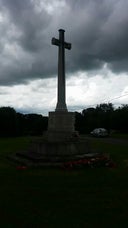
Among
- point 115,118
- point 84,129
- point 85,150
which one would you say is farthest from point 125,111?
point 85,150

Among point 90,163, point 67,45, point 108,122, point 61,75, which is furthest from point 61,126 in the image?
point 108,122

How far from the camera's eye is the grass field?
5.32m

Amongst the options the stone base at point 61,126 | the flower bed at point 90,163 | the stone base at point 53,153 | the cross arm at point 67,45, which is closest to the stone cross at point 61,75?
the cross arm at point 67,45

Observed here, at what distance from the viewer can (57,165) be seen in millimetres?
11438

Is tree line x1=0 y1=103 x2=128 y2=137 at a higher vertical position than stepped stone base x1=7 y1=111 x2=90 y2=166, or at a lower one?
higher

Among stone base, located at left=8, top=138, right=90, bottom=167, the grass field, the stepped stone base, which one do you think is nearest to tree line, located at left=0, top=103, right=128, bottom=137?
the stepped stone base

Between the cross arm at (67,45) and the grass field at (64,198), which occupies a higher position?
the cross arm at (67,45)

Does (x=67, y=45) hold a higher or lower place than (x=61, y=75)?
higher

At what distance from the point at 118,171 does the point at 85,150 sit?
140 inches

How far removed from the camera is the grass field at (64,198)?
5.32 metres

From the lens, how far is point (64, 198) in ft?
22.3

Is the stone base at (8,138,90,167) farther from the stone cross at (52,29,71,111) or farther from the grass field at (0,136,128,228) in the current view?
the stone cross at (52,29,71,111)

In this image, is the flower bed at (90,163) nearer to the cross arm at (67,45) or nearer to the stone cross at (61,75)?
Result: the stone cross at (61,75)

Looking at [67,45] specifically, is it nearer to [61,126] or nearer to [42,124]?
[61,126]
